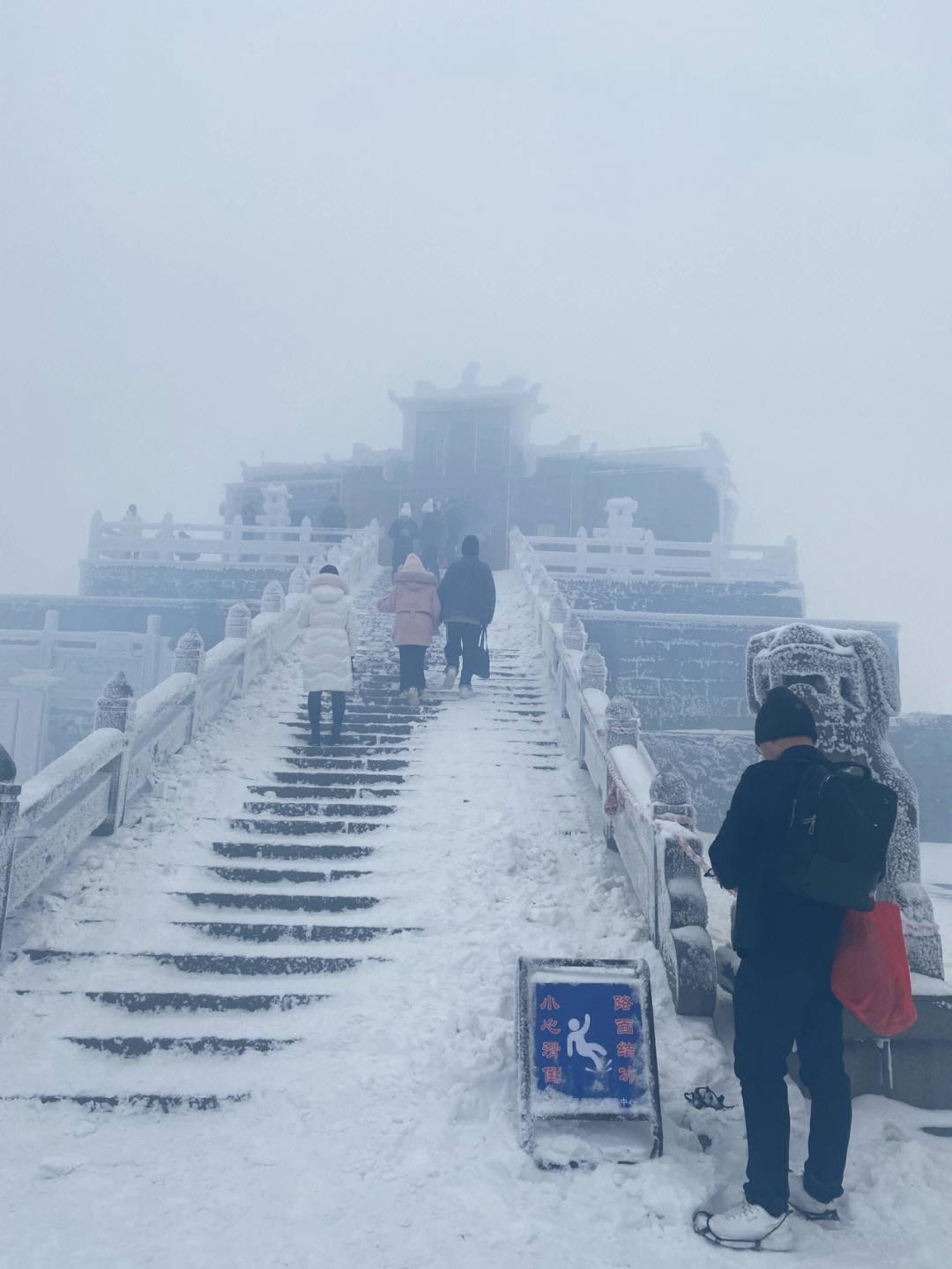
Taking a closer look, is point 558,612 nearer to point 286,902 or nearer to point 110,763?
point 110,763

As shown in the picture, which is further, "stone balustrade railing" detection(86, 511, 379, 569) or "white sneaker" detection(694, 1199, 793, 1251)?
"stone balustrade railing" detection(86, 511, 379, 569)

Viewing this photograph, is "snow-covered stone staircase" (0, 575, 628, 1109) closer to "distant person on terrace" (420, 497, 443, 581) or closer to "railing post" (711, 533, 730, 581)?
"distant person on terrace" (420, 497, 443, 581)

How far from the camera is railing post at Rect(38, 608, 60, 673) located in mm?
13672

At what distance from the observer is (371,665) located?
1043 cm

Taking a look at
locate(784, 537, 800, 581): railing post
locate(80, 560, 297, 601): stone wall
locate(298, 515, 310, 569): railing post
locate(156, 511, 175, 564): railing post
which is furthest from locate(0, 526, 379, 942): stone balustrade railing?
locate(784, 537, 800, 581): railing post

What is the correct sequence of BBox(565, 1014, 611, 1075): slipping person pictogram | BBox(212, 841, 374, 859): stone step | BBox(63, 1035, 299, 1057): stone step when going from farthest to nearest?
BBox(212, 841, 374, 859): stone step, BBox(63, 1035, 299, 1057): stone step, BBox(565, 1014, 611, 1075): slipping person pictogram

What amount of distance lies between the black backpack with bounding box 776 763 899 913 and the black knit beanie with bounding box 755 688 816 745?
220mm

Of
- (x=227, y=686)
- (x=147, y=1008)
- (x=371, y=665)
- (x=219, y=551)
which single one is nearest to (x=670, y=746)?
(x=371, y=665)

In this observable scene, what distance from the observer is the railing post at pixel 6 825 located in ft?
14.4

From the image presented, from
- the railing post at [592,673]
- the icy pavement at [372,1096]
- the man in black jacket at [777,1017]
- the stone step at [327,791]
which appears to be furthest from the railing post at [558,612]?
the man in black jacket at [777,1017]

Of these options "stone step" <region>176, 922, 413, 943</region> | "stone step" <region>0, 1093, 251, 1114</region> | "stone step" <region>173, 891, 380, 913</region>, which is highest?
"stone step" <region>173, 891, 380, 913</region>

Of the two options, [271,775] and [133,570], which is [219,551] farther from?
[271,775]

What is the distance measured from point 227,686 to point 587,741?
380 cm

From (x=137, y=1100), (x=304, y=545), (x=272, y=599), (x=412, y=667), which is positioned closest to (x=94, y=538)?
(x=304, y=545)
